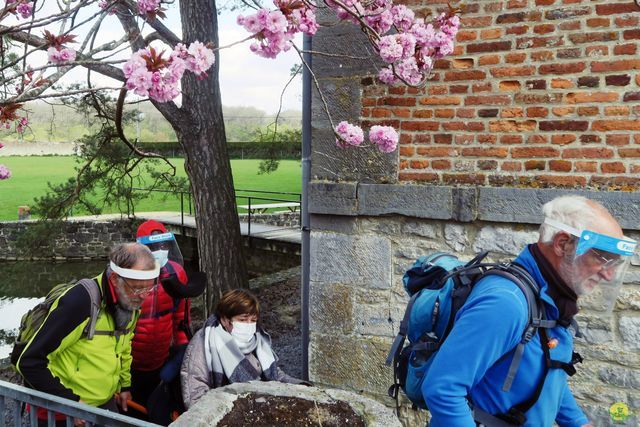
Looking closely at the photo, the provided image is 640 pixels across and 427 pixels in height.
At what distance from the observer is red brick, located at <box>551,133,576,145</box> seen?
3604 mm

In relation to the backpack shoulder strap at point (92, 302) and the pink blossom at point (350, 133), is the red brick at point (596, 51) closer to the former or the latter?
the pink blossom at point (350, 133)

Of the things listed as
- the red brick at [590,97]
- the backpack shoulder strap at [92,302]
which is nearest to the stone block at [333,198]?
the red brick at [590,97]

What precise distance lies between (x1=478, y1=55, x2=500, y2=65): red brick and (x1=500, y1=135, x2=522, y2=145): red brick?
1.66 ft

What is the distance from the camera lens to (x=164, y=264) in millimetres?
3820

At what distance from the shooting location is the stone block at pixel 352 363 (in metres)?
4.20

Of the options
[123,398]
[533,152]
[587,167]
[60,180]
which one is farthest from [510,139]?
[60,180]

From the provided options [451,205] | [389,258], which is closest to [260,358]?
→ [389,258]

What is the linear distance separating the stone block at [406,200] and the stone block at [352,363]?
38.4 inches

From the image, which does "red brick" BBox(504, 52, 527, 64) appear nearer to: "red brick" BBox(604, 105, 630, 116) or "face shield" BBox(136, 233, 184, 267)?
"red brick" BBox(604, 105, 630, 116)

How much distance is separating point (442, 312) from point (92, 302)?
168cm

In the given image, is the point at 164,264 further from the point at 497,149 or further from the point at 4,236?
the point at 4,236

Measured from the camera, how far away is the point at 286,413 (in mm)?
2738

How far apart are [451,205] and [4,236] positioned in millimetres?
22786

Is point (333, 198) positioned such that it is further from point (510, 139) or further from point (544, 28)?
point (544, 28)
